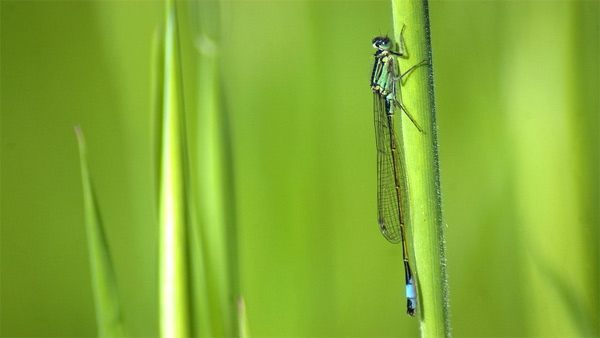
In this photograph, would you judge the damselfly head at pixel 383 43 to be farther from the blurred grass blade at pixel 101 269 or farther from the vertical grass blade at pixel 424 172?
the blurred grass blade at pixel 101 269

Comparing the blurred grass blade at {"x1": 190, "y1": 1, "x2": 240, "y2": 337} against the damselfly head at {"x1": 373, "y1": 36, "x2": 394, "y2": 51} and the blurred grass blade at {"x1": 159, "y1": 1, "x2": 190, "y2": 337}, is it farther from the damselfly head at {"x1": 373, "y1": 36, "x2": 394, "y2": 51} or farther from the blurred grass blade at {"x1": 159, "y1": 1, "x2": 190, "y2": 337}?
the damselfly head at {"x1": 373, "y1": 36, "x2": 394, "y2": 51}

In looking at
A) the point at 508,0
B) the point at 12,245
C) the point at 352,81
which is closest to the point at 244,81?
the point at 352,81

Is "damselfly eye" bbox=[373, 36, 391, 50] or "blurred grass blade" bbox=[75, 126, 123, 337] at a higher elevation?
"damselfly eye" bbox=[373, 36, 391, 50]

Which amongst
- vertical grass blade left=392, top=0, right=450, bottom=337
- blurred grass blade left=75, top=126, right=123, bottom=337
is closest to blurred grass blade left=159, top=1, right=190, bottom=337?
blurred grass blade left=75, top=126, right=123, bottom=337

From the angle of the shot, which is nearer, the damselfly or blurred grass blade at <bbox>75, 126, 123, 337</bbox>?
blurred grass blade at <bbox>75, 126, 123, 337</bbox>

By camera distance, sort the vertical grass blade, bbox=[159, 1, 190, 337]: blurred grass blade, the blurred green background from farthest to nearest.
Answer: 1. the blurred green background
2. bbox=[159, 1, 190, 337]: blurred grass blade
3. the vertical grass blade

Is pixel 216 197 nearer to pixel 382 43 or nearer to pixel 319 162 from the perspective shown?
pixel 382 43
